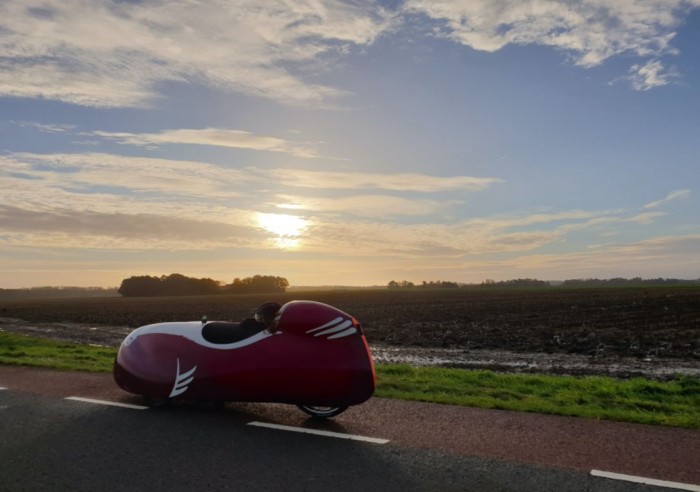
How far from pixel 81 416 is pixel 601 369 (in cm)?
1223

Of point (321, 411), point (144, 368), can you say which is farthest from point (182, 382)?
point (321, 411)

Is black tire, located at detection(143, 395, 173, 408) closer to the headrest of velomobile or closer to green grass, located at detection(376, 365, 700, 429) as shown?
the headrest of velomobile

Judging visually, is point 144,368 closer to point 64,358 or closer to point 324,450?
point 324,450

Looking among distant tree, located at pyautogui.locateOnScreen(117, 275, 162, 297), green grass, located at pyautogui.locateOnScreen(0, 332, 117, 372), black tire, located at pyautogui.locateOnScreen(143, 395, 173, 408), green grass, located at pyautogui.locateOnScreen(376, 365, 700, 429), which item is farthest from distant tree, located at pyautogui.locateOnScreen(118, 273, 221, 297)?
black tire, located at pyautogui.locateOnScreen(143, 395, 173, 408)

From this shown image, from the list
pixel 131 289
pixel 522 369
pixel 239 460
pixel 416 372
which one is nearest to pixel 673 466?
pixel 239 460

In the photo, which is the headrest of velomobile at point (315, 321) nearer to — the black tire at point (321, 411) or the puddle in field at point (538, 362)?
the black tire at point (321, 411)

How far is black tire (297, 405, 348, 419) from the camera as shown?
7547mm

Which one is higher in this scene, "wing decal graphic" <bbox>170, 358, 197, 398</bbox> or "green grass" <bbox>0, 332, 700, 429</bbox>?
"wing decal graphic" <bbox>170, 358, 197, 398</bbox>

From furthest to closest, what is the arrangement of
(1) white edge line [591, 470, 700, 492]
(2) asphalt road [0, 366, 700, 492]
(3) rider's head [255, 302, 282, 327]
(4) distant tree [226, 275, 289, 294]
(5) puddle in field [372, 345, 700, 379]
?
(4) distant tree [226, 275, 289, 294]
(5) puddle in field [372, 345, 700, 379]
(3) rider's head [255, 302, 282, 327]
(2) asphalt road [0, 366, 700, 492]
(1) white edge line [591, 470, 700, 492]

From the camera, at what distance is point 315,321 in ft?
24.1

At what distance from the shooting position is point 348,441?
6.58 metres

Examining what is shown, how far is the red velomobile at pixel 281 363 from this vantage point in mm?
7207

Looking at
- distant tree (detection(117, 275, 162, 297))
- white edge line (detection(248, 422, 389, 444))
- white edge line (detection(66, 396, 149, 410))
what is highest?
distant tree (detection(117, 275, 162, 297))

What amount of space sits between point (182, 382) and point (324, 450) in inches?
97.0
